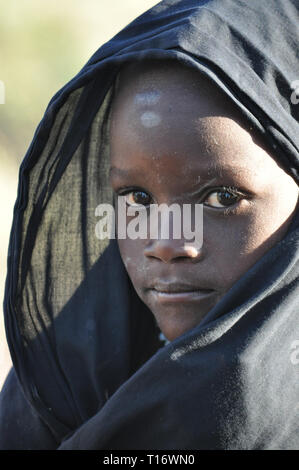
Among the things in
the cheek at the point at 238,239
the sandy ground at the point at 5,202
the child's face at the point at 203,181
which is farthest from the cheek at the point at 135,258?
the sandy ground at the point at 5,202

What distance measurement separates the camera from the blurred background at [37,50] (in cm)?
445

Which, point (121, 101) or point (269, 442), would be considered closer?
point (269, 442)

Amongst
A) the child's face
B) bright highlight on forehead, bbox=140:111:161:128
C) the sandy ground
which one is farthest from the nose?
the sandy ground

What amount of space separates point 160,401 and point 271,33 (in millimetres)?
757

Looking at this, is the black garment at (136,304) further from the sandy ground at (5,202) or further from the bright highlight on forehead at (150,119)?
the sandy ground at (5,202)

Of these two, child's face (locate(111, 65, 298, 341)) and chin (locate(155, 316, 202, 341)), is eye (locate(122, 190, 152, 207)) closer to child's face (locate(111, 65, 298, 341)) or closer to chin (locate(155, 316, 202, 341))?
child's face (locate(111, 65, 298, 341))

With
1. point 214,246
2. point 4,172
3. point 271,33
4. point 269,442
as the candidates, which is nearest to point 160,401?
point 269,442

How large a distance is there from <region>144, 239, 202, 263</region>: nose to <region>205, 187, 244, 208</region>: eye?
0.10 metres

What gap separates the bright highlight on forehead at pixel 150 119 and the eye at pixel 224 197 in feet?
0.58

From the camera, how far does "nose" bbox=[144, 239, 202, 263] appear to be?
152 cm

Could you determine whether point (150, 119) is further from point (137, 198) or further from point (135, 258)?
point (135, 258)

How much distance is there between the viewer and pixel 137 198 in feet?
5.42

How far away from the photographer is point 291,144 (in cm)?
150

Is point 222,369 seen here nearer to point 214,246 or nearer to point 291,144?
point 214,246
